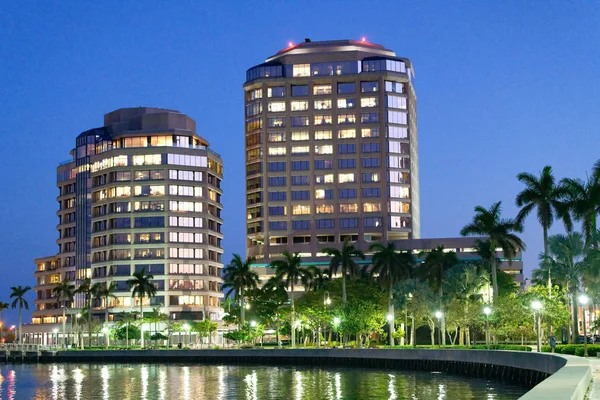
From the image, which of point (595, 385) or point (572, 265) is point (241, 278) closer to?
point (572, 265)

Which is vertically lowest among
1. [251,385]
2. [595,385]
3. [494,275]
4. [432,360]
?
[251,385]

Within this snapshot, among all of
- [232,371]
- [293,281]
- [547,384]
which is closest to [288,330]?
[293,281]

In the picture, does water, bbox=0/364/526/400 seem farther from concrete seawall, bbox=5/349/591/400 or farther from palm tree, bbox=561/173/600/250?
palm tree, bbox=561/173/600/250

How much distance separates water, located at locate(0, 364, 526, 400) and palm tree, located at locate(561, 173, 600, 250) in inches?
866

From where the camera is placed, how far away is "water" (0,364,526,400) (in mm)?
85312

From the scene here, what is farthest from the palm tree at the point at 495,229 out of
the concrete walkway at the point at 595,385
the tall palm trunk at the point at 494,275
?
the concrete walkway at the point at 595,385

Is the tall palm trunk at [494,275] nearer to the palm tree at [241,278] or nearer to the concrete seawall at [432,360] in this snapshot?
the concrete seawall at [432,360]

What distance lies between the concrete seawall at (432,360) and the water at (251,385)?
224 centimetres

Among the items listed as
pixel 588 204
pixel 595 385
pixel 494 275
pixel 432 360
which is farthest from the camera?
pixel 494 275

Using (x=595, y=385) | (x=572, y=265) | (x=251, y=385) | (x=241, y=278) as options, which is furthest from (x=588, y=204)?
(x=241, y=278)

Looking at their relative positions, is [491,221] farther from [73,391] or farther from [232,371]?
[73,391]

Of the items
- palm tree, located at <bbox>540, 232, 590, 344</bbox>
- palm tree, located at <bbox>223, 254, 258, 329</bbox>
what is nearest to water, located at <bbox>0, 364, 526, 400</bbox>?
palm tree, located at <bbox>540, 232, 590, 344</bbox>

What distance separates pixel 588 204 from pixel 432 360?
27.7 metres

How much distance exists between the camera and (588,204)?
101m
